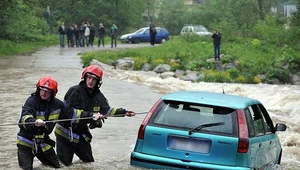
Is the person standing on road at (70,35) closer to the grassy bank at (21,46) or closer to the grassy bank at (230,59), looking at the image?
the grassy bank at (21,46)

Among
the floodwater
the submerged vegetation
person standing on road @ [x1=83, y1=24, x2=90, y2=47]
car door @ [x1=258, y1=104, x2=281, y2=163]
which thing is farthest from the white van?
car door @ [x1=258, y1=104, x2=281, y2=163]

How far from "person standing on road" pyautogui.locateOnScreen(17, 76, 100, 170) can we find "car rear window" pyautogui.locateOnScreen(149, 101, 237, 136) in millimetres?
860

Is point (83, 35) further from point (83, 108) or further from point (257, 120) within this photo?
point (257, 120)

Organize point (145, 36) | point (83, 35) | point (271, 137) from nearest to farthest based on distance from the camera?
1. point (271, 137)
2. point (83, 35)
3. point (145, 36)

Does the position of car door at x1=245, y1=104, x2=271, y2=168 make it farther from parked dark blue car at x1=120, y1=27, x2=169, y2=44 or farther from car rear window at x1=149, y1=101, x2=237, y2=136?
parked dark blue car at x1=120, y1=27, x2=169, y2=44

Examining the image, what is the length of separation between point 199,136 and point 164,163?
0.54 meters

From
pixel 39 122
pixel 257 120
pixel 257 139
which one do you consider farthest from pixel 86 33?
pixel 39 122

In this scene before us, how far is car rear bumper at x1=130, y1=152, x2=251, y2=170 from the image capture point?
7469mm

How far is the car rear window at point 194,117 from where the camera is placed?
764 centimetres

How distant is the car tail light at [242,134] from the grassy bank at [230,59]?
21.8 meters

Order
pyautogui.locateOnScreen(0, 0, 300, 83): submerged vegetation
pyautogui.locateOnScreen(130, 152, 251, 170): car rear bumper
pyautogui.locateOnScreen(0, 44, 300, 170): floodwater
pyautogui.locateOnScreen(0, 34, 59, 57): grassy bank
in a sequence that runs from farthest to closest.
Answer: pyautogui.locateOnScreen(0, 34, 59, 57): grassy bank, pyautogui.locateOnScreen(0, 0, 300, 83): submerged vegetation, pyautogui.locateOnScreen(0, 44, 300, 170): floodwater, pyautogui.locateOnScreen(130, 152, 251, 170): car rear bumper

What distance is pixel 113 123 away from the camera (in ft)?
48.3

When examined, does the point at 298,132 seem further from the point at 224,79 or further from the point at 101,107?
the point at 224,79

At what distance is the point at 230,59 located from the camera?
113 ft
